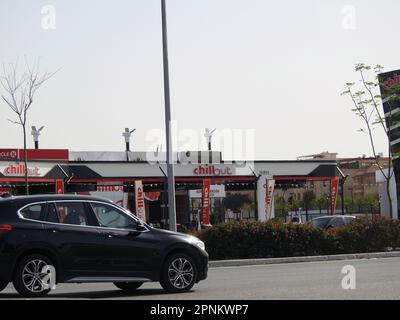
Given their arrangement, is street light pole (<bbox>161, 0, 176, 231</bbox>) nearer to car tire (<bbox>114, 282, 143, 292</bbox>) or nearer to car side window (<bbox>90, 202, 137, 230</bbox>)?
car tire (<bbox>114, 282, 143, 292</bbox>)

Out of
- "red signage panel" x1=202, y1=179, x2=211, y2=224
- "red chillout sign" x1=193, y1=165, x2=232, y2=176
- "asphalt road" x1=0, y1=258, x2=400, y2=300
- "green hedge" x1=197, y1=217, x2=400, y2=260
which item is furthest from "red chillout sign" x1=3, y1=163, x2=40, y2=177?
"asphalt road" x1=0, y1=258, x2=400, y2=300

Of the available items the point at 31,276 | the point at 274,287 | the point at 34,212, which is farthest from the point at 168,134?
the point at 31,276

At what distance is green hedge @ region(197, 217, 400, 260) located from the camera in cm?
2231

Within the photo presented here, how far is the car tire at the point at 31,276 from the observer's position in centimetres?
1204

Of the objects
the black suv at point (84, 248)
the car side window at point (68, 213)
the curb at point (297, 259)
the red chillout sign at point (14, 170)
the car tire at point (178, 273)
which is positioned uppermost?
the red chillout sign at point (14, 170)

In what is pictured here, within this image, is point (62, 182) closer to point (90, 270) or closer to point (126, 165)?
point (126, 165)

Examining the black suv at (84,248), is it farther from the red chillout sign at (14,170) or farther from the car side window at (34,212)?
the red chillout sign at (14,170)

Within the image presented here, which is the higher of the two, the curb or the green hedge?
the green hedge

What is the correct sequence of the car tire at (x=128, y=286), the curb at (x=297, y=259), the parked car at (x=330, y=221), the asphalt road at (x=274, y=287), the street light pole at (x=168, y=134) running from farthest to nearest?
the parked car at (x=330, y=221) → the street light pole at (x=168, y=134) → the curb at (x=297, y=259) → the car tire at (x=128, y=286) → the asphalt road at (x=274, y=287)

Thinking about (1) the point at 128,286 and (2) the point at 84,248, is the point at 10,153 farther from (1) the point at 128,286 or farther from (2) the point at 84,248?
(2) the point at 84,248

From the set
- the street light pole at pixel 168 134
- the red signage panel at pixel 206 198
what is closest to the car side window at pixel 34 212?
the street light pole at pixel 168 134

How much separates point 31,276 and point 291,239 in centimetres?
1214
